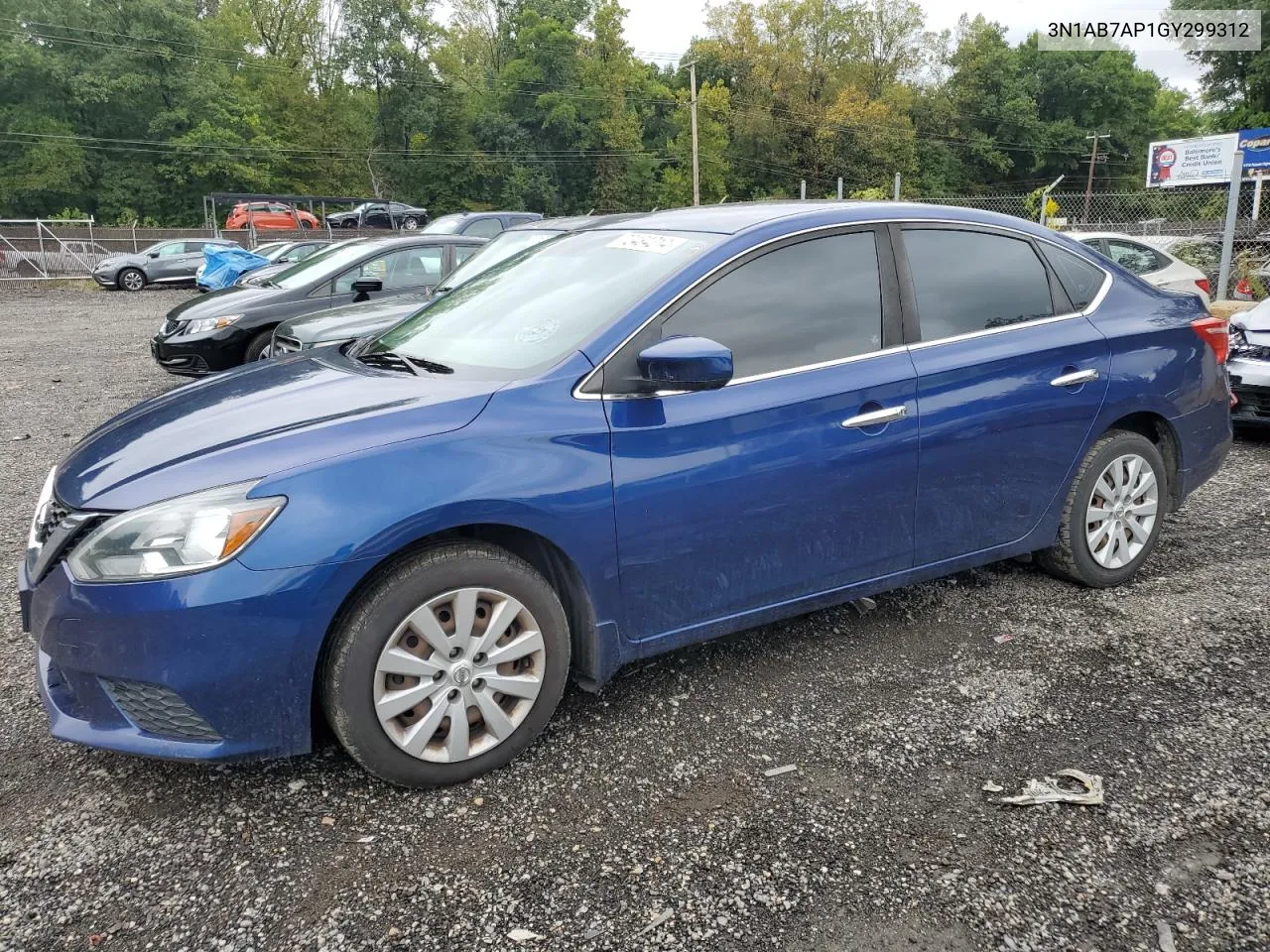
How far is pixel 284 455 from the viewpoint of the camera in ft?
8.64

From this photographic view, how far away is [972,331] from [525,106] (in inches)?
2539

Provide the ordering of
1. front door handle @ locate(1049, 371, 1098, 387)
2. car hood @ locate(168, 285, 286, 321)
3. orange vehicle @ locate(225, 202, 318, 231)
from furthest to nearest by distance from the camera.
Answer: orange vehicle @ locate(225, 202, 318, 231) < car hood @ locate(168, 285, 286, 321) < front door handle @ locate(1049, 371, 1098, 387)

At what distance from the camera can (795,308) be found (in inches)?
133

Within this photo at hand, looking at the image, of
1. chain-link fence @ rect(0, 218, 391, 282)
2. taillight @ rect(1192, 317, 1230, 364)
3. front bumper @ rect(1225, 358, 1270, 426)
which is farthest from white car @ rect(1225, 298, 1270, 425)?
chain-link fence @ rect(0, 218, 391, 282)

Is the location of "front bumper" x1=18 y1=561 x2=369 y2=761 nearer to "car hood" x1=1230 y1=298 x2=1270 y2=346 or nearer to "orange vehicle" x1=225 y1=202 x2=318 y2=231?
"car hood" x1=1230 y1=298 x2=1270 y2=346

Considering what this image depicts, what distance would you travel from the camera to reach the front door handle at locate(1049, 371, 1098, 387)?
12.6ft

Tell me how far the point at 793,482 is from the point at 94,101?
56.9 metres

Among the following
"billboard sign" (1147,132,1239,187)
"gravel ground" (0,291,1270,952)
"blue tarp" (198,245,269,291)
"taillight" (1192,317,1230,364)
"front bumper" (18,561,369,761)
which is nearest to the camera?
"gravel ground" (0,291,1270,952)

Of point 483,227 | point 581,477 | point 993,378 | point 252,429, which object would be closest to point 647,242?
point 581,477

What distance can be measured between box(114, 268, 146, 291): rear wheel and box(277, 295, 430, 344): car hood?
20.5 meters

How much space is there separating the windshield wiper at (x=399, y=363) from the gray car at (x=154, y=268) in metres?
24.0

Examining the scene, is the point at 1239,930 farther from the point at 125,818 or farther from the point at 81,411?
the point at 81,411

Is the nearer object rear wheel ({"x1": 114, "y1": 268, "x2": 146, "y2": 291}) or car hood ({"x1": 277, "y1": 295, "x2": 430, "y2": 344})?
car hood ({"x1": 277, "y1": 295, "x2": 430, "y2": 344})

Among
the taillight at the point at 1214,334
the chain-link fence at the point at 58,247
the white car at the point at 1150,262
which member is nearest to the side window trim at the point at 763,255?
the taillight at the point at 1214,334
